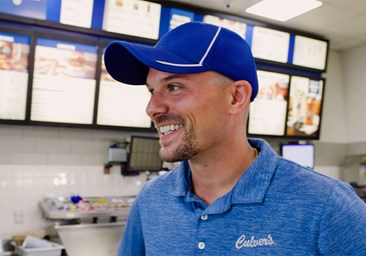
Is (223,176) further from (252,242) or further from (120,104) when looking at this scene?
(120,104)

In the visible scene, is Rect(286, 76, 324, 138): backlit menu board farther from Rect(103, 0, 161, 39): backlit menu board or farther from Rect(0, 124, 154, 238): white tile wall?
Rect(0, 124, 154, 238): white tile wall

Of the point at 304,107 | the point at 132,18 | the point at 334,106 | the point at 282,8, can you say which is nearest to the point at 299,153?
the point at 304,107

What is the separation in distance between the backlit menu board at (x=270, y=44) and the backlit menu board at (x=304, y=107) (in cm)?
33

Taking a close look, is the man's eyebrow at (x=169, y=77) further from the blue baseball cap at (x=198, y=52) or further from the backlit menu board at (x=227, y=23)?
the backlit menu board at (x=227, y=23)

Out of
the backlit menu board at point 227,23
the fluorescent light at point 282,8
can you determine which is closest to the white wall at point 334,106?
the fluorescent light at point 282,8

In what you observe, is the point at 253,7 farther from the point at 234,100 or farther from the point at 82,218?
the point at 234,100

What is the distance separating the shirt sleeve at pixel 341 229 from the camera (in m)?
0.98

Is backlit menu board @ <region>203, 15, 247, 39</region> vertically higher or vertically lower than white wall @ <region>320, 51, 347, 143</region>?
higher

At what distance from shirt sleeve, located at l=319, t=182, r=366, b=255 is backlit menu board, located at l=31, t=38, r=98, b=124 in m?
2.70

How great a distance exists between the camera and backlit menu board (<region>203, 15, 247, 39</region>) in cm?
396

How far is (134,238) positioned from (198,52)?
0.68 m

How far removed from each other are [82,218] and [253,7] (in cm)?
258

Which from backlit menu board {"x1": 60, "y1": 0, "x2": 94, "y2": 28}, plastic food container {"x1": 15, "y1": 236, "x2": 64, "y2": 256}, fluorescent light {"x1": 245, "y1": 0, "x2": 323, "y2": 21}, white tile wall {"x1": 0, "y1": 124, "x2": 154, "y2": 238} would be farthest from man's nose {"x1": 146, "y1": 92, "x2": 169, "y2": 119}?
fluorescent light {"x1": 245, "y1": 0, "x2": 323, "y2": 21}

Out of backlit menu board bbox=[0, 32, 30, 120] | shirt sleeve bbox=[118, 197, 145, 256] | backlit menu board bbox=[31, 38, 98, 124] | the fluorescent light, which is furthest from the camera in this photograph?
the fluorescent light
